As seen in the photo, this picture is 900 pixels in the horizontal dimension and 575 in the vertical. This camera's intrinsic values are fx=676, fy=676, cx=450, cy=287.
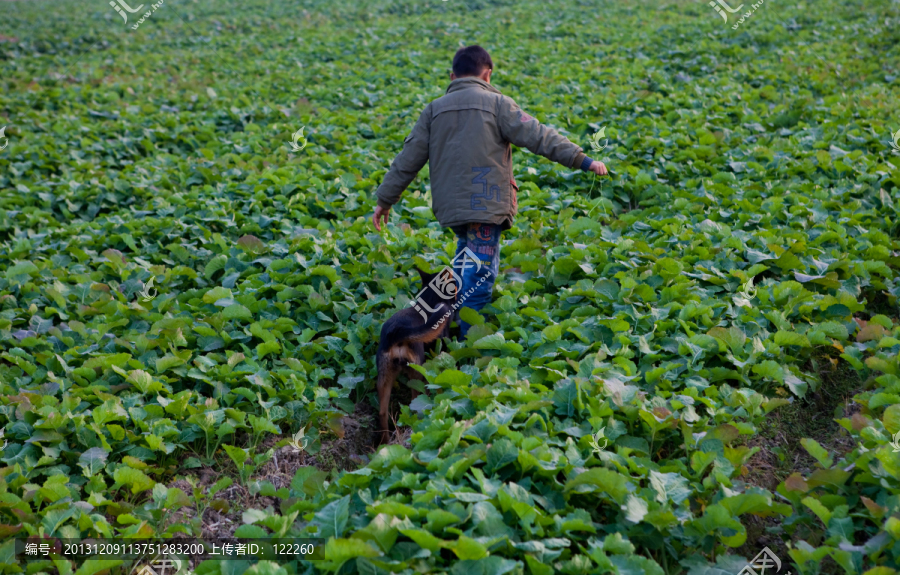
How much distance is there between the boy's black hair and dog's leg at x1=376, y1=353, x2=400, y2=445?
175 centimetres

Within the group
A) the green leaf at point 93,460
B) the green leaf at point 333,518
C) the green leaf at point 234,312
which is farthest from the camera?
the green leaf at point 234,312

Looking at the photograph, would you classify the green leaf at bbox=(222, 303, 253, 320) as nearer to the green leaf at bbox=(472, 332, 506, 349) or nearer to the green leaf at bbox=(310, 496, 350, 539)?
the green leaf at bbox=(472, 332, 506, 349)

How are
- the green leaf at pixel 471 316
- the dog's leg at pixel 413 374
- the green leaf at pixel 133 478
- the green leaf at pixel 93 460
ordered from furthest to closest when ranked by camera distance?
1. the green leaf at pixel 471 316
2. the dog's leg at pixel 413 374
3. the green leaf at pixel 93 460
4. the green leaf at pixel 133 478

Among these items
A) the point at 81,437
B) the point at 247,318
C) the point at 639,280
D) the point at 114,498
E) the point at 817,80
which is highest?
the point at 817,80

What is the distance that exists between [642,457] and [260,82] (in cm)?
910

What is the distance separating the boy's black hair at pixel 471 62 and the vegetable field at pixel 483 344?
3.89ft

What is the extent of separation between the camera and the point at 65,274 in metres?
4.93

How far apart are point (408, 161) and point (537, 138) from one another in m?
0.79

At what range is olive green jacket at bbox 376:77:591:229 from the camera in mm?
3834

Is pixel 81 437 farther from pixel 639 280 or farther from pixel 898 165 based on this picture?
pixel 898 165

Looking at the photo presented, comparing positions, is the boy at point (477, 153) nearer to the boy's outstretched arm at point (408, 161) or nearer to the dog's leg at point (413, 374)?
the boy's outstretched arm at point (408, 161)

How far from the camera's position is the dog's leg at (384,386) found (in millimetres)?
3367

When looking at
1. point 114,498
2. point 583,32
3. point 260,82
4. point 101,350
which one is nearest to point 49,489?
point 114,498

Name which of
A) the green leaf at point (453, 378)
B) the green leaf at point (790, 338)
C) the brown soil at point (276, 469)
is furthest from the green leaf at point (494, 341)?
the green leaf at point (790, 338)
